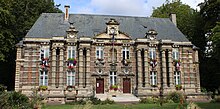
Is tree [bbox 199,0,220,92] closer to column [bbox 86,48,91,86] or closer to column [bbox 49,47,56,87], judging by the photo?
column [bbox 86,48,91,86]

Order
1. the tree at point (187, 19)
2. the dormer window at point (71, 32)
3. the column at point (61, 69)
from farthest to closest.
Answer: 1. the tree at point (187, 19)
2. the dormer window at point (71, 32)
3. the column at point (61, 69)

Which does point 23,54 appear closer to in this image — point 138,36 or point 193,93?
point 138,36

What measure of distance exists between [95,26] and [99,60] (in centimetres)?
475

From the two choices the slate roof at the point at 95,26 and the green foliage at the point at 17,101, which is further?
the slate roof at the point at 95,26

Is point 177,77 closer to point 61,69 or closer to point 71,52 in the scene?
point 71,52

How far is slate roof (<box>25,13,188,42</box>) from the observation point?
30.0 m

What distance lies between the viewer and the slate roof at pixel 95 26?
30.0m

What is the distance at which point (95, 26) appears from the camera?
31.6 metres

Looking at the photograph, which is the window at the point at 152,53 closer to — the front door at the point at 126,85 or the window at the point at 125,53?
the window at the point at 125,53

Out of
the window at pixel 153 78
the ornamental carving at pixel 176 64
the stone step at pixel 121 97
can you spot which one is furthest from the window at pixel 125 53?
the ornamental carving at pixel 176 64

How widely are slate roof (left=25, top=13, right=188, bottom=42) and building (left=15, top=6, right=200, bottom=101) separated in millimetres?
107

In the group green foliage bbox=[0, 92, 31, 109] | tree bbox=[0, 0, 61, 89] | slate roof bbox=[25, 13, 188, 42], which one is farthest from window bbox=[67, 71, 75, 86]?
green foliage bbox=[0, 92, 31, 109]

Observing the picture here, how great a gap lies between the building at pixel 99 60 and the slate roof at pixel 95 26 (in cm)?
11

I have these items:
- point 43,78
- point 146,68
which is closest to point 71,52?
point 43,78
